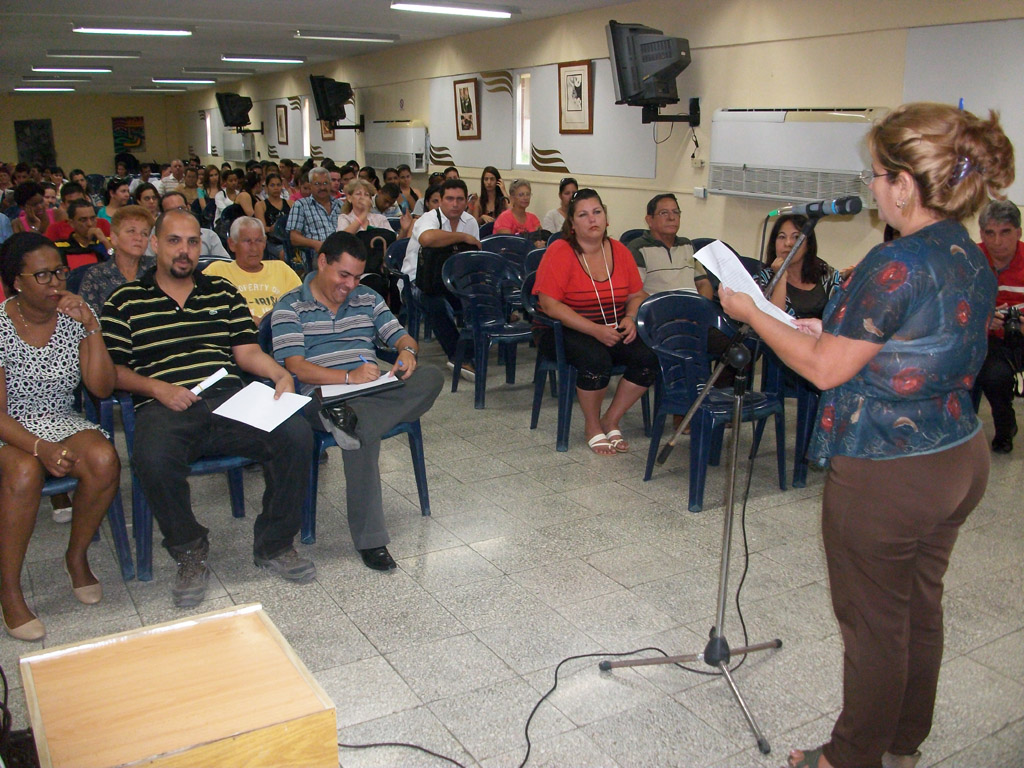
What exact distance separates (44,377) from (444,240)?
10.1 feet

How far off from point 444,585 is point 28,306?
5.33 feet

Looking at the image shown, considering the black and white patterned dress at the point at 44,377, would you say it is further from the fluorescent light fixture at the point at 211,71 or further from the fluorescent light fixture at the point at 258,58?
the fluorescent light fixture at the point at 211,71

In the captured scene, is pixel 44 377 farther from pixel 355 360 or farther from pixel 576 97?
pixel 576 97

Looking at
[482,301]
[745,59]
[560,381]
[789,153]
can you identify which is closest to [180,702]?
[560,381]

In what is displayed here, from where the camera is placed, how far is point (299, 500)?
2.98 m

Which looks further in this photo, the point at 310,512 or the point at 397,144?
the point at 397,144

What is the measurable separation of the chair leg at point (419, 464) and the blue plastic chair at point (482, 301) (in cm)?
151

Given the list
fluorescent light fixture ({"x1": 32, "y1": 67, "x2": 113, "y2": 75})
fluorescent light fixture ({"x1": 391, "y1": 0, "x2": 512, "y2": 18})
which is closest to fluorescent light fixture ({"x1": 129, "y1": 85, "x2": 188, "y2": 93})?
fluorescent light fixture ({"x1": 32, "y1": 67, "x2": 113, "y2": 75})

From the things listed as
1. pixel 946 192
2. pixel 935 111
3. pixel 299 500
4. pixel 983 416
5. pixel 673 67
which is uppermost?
pixel 673 67

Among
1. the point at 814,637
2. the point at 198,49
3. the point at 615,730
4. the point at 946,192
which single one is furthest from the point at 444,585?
the point at 198,49

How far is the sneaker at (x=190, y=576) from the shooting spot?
109 inches

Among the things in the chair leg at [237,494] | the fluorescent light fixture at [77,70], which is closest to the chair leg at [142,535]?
the chair leg at [237,494]

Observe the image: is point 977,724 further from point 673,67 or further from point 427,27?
point 427,27

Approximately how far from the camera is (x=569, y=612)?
107 inches
